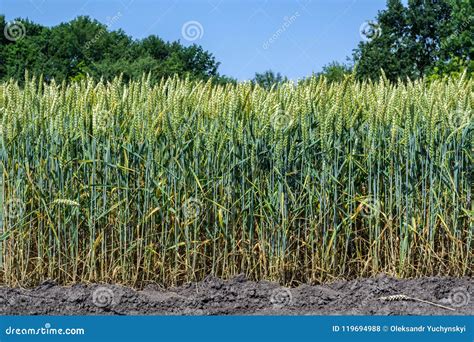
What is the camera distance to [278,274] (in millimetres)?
3922

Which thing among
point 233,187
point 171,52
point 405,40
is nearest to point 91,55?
point 171,52

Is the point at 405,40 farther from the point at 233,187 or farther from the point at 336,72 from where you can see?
the point at 233,187

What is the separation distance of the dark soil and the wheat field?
0.14 metres

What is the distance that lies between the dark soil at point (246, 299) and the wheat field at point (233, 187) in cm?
14

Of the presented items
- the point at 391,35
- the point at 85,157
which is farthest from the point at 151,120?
the point at 391,35

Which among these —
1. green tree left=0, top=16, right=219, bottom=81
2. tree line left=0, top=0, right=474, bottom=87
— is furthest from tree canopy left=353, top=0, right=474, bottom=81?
green tree left=0, top=16, right=219, bottom=81

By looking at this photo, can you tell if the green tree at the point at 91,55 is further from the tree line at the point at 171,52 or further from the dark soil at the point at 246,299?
the dark soil at the point at 246,299

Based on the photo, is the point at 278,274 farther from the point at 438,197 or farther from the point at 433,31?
the point at 433,31

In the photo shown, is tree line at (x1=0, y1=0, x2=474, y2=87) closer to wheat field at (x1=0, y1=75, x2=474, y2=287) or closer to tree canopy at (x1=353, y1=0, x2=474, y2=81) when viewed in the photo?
tree canopy at (x1=353, y1=0, x2=474, y2=81)

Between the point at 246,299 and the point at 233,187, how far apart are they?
621 millimetres

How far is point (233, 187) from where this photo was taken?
3.88m

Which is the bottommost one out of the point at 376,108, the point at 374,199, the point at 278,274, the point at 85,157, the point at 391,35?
the point at 278,274

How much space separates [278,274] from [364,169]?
2.58 feet

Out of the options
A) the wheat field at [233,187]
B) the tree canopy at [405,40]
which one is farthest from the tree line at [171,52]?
the wheat field at [233,187]
